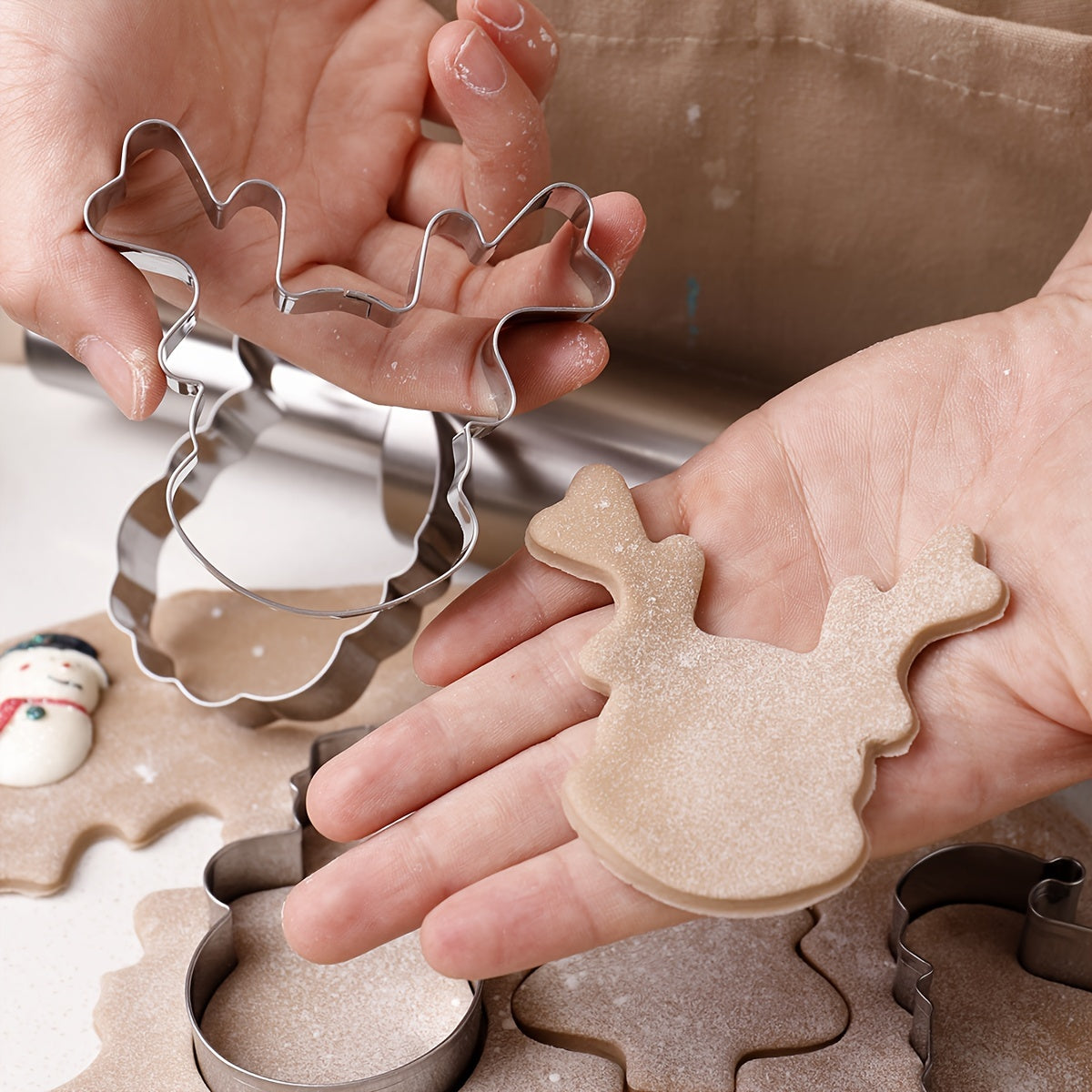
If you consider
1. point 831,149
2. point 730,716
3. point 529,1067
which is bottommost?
point 529,1067

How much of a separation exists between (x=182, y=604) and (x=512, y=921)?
78 cm

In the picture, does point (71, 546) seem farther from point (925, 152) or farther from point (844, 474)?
point (925, 152)

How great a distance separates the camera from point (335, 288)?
99 cm

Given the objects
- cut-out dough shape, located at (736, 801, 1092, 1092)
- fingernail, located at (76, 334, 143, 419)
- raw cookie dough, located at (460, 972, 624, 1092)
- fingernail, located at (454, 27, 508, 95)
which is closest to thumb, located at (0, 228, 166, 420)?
fingernail, located at (76, 334, 143, 419)

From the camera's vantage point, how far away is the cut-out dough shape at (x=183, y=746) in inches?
45.9

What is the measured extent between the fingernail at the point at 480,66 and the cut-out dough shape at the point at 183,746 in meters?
0.59

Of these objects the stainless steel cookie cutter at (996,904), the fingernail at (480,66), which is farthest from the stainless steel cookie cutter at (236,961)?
the fingernail at (480,66)

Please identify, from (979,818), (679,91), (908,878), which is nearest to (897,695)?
(979,818)

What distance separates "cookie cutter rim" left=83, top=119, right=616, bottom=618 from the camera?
37.7 inches

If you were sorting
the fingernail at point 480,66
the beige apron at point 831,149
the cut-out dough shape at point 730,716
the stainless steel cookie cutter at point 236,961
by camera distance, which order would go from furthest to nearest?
1. the beige apron at point 831,149
2. the fingernail at point 480,66
3. the stainless steel cookie cutter at point 236,961
4. the cut-out dough shape at point 730,716

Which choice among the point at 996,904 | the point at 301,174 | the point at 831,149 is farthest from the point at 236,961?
the point at 831,149

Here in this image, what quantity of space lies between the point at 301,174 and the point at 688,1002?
91 cm

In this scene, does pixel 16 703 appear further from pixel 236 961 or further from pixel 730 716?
pixel 730 716

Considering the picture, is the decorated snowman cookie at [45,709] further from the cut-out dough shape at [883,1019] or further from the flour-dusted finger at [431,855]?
→ the cut-out dough shape at [883,1019]
